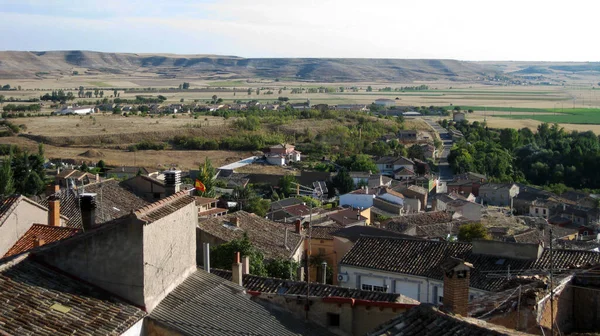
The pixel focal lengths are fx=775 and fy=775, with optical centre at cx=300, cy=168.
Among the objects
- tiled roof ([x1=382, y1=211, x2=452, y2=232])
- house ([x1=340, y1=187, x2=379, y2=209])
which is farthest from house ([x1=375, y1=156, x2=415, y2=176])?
tiled roof ([x1=382, y1=211, x2=452, y2=232])

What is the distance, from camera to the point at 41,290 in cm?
739

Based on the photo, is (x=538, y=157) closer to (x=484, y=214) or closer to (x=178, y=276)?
(x=484, y=214)

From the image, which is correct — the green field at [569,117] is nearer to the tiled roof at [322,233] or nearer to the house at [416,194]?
the house at [416,194]

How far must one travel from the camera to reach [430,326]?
273 inches

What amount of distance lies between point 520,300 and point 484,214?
34084mm

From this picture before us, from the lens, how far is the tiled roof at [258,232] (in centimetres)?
2255

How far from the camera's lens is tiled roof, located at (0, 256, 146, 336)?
685 cm

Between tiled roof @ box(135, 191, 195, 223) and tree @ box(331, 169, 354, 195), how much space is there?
4279 cm

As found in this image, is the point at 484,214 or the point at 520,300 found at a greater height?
the point at 520,300

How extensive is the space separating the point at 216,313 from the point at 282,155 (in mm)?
58968

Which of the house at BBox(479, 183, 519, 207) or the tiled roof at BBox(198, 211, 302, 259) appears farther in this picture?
the house at BBox(479, 183, 519, 207)

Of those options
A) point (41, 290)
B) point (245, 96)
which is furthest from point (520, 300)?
point (245, 96)

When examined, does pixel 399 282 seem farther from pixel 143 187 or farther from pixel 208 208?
pixel 208 208

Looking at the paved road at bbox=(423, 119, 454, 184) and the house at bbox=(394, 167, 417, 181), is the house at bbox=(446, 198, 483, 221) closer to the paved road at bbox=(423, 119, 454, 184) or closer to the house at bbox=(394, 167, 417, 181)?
the house at bbox=(394, 167, 417, 181)
